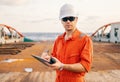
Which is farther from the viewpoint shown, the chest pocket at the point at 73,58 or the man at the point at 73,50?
the chest pocket at the point at 73,58

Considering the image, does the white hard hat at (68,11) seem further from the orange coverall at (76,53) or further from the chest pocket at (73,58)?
the chest pocket at (73,58)

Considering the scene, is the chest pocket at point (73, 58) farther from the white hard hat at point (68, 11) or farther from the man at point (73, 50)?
the white hard hat at point (68, 11)

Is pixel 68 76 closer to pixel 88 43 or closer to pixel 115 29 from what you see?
pixel 88 43

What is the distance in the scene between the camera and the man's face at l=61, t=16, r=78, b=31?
3.26 metres

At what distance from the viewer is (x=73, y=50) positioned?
3.26 meters

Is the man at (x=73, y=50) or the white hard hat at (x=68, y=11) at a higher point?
the white hard hat at (x=68, y=11)

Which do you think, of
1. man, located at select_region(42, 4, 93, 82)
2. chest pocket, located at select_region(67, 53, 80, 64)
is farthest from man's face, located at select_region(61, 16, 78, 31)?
chest pocket, located at select_region(67, 53, 80, 64)

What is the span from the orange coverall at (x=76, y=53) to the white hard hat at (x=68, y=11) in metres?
0.27

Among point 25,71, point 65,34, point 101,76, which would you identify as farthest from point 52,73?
point 65,34

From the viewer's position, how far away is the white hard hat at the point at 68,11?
3182mm

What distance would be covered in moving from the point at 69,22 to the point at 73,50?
14.4 inches

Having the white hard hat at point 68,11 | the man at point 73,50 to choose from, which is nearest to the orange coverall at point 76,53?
the man at point 73,50

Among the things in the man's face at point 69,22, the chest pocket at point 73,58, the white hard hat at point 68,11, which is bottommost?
the chest pocket at point 73,58

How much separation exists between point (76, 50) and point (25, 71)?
22.9ft
